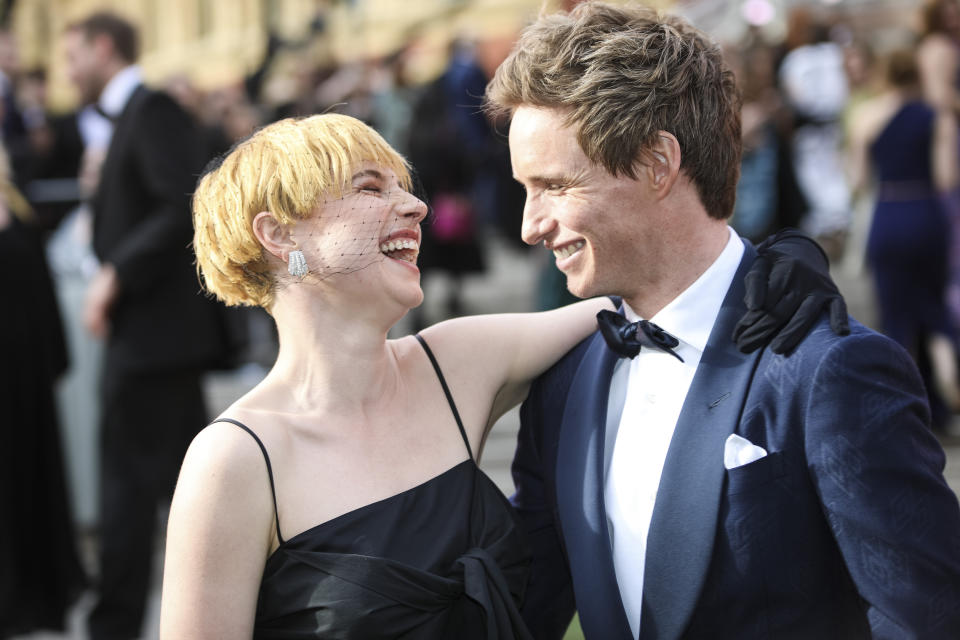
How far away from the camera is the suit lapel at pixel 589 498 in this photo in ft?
7.30

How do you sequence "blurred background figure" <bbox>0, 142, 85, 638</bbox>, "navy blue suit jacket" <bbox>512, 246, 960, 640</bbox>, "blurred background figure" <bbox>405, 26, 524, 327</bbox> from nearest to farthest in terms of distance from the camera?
1. "navy blue suit jacket" <bbox>512, 246, 960, 640</bbox>
2. "blurred background figure" <bbox>0, 142, 85, 638</bbox>
3. "blurred background figure" <bbox>405, 26, 524, 327</bbox>

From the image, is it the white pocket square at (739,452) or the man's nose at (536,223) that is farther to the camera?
the man's nose at (536,223)

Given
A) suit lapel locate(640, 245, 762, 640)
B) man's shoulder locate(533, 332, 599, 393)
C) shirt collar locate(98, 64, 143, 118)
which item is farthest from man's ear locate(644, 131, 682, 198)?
shirt collar locate(98, 64, 143, 118)

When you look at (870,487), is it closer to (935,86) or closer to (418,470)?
(418,470)

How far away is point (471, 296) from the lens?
941 cm

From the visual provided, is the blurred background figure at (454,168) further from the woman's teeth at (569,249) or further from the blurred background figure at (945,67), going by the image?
the woman's teeth at (569,249)

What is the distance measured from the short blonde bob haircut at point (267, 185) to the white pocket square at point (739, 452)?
0.92 metres

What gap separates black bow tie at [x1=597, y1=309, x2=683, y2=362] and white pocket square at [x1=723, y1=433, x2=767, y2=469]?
0.24 meters

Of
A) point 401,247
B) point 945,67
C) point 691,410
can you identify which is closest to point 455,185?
point 945,67

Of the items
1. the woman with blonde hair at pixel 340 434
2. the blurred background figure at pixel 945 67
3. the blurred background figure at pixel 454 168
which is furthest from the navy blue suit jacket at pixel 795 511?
the blurred background figure at pixel 454 168

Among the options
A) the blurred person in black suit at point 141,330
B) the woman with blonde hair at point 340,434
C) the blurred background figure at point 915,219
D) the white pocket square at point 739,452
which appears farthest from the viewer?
the blurred background figure at point 915,219

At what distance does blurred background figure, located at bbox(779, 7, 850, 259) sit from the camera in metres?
8.51

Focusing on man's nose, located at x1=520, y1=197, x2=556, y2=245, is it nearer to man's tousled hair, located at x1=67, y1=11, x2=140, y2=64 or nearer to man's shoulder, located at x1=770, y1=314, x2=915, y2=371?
man's shoulder, located at x1=770, y1=314, x2=915, y2=371

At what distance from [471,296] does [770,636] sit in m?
7.41
